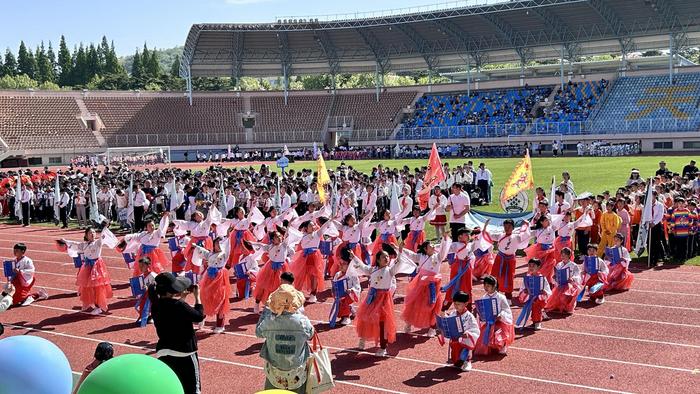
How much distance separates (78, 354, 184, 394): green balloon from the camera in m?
4.51

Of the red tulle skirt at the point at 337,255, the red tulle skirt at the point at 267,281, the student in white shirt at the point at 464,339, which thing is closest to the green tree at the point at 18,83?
the red tulle skirt at the point at 337,255

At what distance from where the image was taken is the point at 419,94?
6969cm

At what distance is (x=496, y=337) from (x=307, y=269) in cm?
486

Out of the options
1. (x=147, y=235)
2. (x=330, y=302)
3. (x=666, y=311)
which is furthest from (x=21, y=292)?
(x=666, y=311)

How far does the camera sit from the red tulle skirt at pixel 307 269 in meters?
14.2

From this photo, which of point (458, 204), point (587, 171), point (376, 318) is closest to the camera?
point (376, 318)

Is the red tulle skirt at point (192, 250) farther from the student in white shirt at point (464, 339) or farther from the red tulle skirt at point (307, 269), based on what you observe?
the student in white shirt at point (464, 339)

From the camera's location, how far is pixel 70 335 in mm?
12305

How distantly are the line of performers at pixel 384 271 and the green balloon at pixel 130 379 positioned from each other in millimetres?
5409

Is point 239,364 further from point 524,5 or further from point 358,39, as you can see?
point 358,39

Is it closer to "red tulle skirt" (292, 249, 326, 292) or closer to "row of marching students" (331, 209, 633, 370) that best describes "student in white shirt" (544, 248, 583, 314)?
"row of marching students" (331, 209, 633, 370)

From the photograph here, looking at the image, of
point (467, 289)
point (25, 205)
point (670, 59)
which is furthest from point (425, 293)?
point (670, 59)

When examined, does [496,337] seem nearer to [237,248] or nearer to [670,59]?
[237,248]

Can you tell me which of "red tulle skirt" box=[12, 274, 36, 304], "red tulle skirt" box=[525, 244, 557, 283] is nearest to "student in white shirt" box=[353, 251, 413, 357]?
"red tulle skirt" box=[525, 244, 557, 283]
